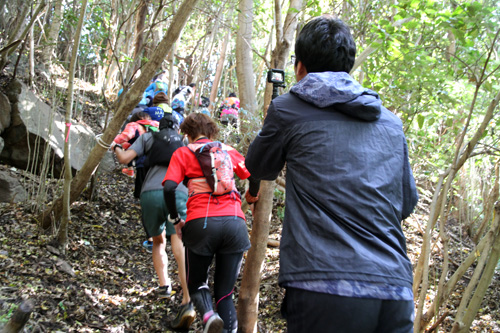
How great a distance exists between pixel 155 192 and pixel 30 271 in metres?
1.37

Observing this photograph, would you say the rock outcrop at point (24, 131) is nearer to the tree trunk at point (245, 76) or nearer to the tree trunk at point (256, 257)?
the tree trunk at point (245, 76)

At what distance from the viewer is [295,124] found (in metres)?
1.63

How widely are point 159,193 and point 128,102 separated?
1104 millimetres

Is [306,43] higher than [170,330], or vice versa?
[306,43]

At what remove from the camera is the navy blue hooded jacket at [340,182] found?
4.76 ft

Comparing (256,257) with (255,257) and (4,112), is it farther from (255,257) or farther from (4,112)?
(4,112)

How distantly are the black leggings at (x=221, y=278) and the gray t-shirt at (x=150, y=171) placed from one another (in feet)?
3.60

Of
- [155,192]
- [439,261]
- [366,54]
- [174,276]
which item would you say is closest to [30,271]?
[155,192]

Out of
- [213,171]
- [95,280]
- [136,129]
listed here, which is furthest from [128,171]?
[213,171]

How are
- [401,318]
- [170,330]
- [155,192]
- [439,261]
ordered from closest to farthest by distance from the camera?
[401,318]
[170,330]
[155,192]
[439,261]

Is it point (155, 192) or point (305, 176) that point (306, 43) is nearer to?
point (305, 176)

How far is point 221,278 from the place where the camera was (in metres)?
3.26

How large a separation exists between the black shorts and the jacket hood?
176 centimetres

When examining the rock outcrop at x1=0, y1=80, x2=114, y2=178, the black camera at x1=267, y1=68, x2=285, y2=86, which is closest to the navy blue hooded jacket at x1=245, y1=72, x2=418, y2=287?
the black camera at x1=267, y1=68, x2=285, y2=86
